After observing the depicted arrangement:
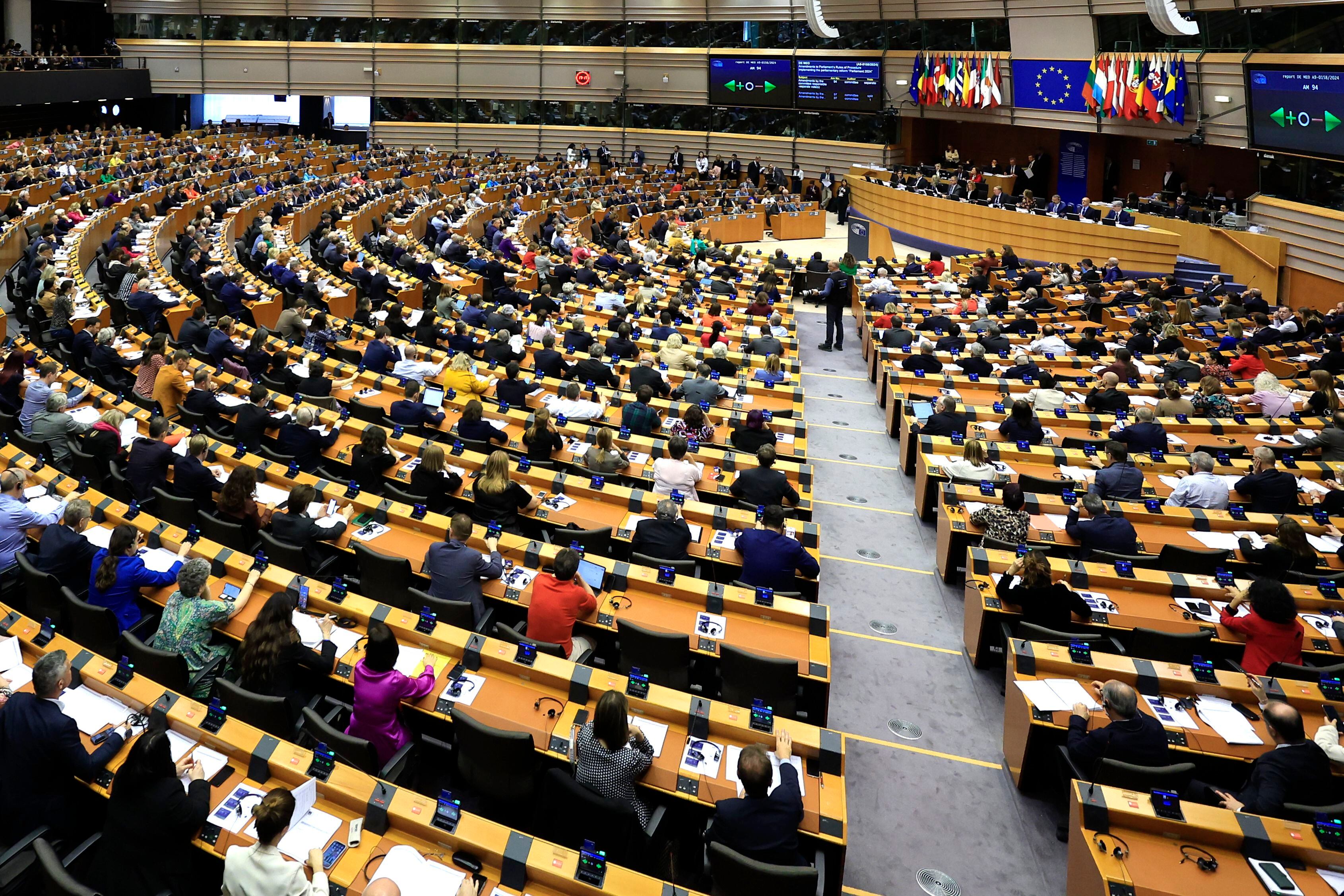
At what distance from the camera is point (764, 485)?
8711mm

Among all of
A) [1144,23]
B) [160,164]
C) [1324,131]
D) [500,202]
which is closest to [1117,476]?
[1324,131]

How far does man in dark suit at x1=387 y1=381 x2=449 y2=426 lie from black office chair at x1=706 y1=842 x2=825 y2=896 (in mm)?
6658

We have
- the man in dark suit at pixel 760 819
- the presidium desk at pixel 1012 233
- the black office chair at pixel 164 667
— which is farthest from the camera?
the presidium desk at pixel 1012 233

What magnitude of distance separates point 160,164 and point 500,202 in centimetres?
1016

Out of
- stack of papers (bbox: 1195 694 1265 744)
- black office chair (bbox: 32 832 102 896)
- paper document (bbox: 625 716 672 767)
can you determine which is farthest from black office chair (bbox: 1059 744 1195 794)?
black office chair (bbox: 32 832 102 896)

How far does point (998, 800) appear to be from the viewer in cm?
639

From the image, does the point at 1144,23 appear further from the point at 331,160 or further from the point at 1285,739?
the point at 331,160

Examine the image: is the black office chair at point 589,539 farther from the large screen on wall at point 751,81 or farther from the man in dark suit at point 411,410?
the large screen on wall at point 751,81

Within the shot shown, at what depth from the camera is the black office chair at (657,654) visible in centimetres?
623

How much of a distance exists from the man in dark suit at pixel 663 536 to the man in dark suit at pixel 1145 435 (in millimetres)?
5812

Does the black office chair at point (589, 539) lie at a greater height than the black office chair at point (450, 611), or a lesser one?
greater

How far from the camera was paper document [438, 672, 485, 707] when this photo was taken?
5.82 meters

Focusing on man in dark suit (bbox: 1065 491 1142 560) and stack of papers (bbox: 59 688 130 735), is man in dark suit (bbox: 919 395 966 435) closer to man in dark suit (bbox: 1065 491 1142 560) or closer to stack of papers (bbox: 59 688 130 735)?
man in dark suit (bbox: 1065 491 1142 560)

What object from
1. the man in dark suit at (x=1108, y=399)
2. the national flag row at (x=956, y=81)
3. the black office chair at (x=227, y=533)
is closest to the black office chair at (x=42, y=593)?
the black office chair at (x=227, y=533)
